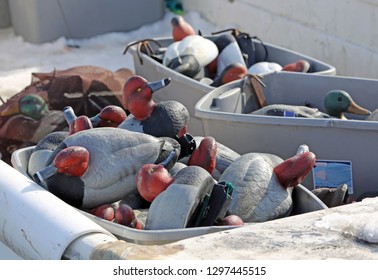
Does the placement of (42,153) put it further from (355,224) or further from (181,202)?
(355,224)

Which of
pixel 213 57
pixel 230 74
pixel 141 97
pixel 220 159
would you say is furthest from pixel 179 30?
pixel 220 159

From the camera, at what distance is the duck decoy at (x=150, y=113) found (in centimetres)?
299

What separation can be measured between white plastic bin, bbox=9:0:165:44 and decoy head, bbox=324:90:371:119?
3370 millimetres

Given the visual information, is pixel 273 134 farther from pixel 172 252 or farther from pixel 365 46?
pixel 365 46

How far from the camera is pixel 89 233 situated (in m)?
2.29

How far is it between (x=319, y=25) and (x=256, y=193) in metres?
3.04

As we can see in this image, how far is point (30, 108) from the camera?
13.6 feet

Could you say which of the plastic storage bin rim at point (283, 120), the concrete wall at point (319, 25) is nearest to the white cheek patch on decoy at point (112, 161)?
the plastic storage bin rim at point (283, 120)

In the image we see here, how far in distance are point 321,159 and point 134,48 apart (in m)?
1.72

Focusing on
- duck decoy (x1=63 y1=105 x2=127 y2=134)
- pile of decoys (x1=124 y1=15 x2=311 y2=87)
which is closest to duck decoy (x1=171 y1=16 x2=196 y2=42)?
pile of decoys (x1=124 y1=15 x2=311 y2=87)

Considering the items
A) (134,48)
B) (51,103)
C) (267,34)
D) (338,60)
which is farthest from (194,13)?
(51,103)

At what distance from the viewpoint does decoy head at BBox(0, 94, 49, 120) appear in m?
4.15

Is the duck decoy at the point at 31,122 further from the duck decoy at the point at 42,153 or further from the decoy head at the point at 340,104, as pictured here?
Result: the decoy head at the point at 340,104

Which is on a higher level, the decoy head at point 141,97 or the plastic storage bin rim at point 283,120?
the decoy head at point 141,97
